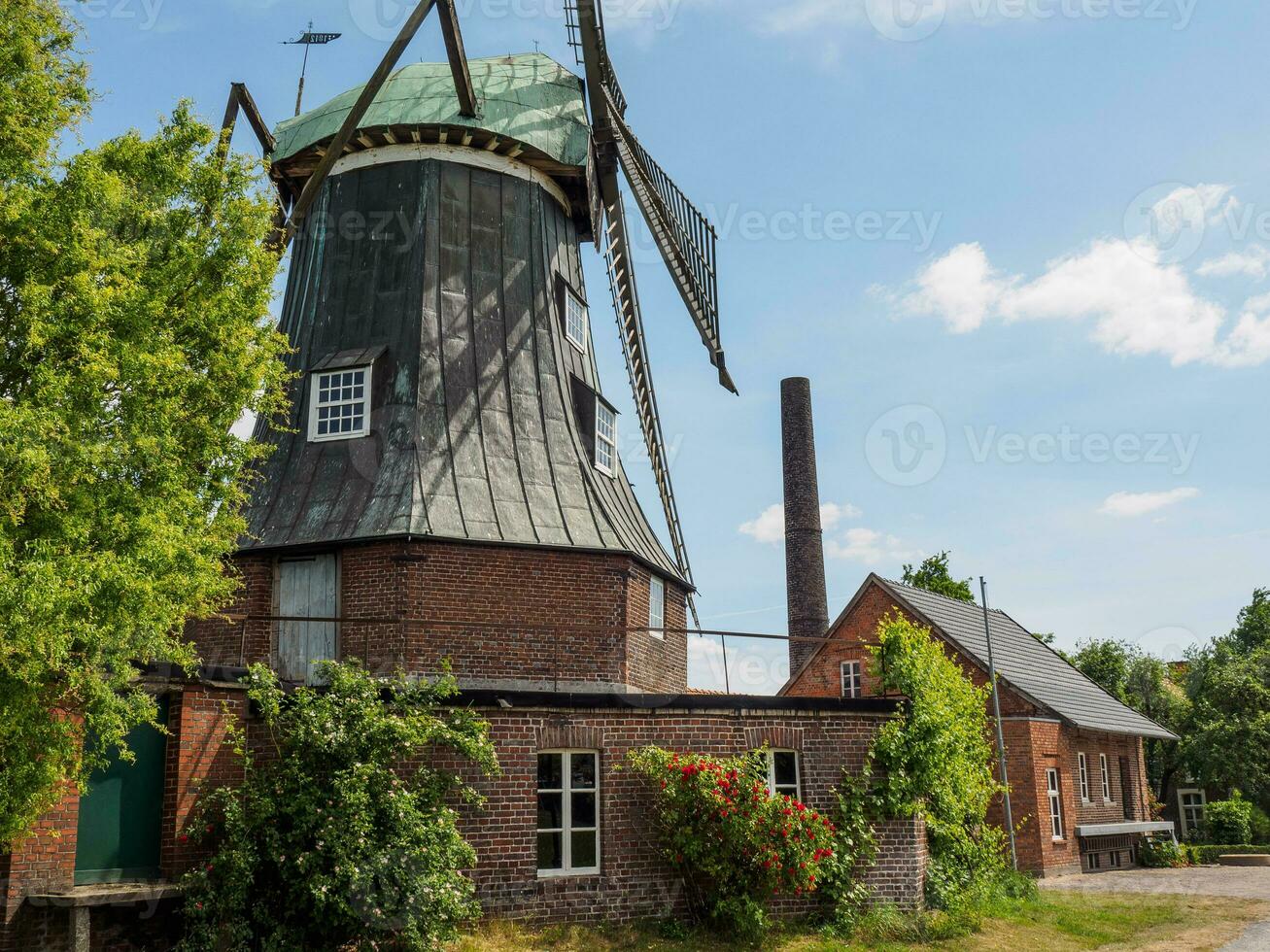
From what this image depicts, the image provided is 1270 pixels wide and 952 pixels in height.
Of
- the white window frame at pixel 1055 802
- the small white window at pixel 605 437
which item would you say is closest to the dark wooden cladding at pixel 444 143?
the small white window at pixel 605 437

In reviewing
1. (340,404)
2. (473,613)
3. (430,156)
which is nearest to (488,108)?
(430,156)

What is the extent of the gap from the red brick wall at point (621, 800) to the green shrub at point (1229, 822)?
18.9 m

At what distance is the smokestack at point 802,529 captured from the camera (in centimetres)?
2645

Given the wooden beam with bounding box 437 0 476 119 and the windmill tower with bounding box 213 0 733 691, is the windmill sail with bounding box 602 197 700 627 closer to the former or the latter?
the windmill tower with bounding box 213 0 733 691

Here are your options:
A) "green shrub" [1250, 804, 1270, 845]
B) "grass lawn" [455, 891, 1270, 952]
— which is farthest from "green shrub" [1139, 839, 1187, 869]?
"grass lawn" [455, 891, 1270, 952]

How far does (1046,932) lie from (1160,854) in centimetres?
1346

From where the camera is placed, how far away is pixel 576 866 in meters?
11.8

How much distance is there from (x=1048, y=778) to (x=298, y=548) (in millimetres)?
15170

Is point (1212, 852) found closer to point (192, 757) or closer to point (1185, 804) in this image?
point (1185, 804)

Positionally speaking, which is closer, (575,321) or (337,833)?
(337,833)

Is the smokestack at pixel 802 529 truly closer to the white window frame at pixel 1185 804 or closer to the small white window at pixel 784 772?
the small white window at pixel 784 772

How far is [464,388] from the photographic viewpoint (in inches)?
622

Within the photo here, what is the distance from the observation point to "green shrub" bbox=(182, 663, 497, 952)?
9.91 meters

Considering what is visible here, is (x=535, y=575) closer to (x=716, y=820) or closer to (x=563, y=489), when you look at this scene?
(x=563, y=489)
